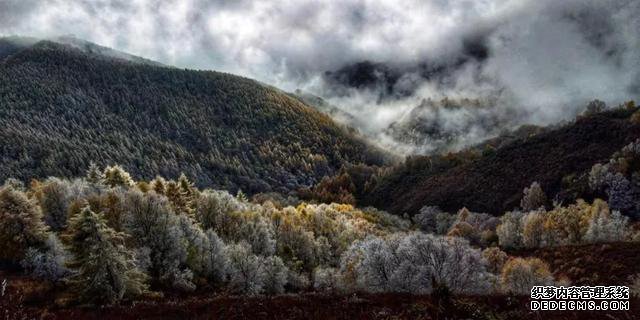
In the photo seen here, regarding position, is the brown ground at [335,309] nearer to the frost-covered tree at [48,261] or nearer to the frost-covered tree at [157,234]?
the frost-covered tree at [48,261]

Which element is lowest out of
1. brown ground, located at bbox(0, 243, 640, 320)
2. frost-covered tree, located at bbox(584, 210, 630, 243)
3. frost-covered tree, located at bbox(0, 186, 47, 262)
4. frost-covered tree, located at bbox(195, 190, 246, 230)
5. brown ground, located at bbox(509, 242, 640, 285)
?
brown ground, located at bbox(0, 243, 640, 320)

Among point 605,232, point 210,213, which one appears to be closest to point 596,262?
point 605,232

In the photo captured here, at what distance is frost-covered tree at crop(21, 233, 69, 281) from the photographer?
57.9m

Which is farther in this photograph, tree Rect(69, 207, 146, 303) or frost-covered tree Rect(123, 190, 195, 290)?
frost-covered tree Rect(123, 190, 195, 290)

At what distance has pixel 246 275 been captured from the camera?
232 ft

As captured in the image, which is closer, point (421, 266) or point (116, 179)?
point (421, 266)

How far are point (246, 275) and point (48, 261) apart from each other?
25.9 metres

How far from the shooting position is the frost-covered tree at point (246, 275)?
6888 centimetres

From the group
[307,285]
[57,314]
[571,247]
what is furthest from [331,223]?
[57,314]

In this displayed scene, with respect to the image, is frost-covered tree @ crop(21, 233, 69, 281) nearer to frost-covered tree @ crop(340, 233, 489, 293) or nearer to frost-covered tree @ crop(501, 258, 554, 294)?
frost-covered tree @ crop(340, 233, 489, 293)

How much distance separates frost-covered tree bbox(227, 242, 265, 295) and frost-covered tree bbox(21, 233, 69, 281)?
2229cm

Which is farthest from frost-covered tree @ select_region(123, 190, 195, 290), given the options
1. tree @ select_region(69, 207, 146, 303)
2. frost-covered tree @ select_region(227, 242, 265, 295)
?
tree @ select_region(69, 207, 146, 303)

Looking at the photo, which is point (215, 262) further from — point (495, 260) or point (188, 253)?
point (495, 260)

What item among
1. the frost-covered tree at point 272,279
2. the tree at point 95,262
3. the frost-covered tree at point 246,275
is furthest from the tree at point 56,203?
the tree at point 95,262
